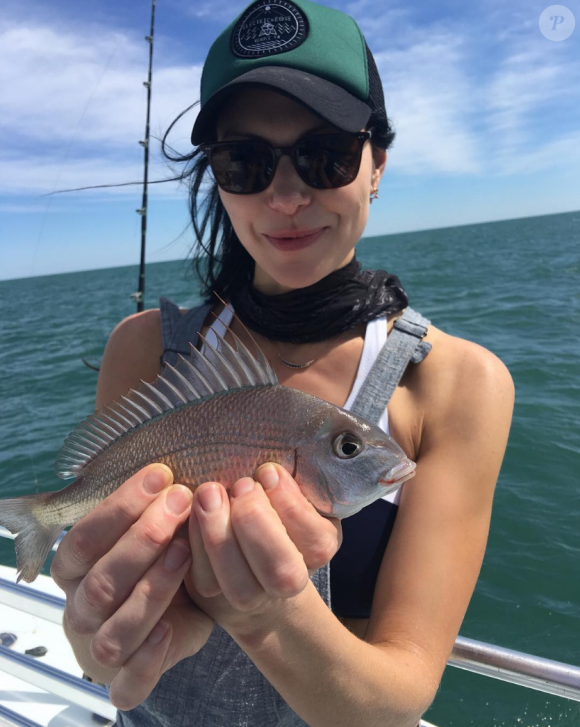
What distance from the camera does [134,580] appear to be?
1090 mm

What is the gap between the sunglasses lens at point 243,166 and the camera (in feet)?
5.24

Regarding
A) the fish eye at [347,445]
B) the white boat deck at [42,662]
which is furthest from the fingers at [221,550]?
the white boat deck at [42,662]

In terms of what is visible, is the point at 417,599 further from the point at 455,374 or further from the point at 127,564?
the point at 127,564

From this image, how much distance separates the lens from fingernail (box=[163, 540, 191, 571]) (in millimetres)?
1100

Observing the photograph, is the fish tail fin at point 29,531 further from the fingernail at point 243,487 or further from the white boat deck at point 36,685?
the white boat deck at point 36,685

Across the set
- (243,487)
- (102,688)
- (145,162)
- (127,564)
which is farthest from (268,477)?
(145,162)

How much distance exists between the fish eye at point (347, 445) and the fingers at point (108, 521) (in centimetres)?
43

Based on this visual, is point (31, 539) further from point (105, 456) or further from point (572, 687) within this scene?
point (572, 687)

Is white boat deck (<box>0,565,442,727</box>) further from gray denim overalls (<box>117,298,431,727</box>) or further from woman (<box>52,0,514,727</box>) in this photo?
gray denim overalls (<box>117,298,431,727</box>)

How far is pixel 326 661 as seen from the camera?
120cm

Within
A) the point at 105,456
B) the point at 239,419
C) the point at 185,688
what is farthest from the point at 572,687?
the point at 105,456

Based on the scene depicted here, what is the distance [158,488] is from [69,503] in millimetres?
484

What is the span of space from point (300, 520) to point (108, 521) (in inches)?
16.7

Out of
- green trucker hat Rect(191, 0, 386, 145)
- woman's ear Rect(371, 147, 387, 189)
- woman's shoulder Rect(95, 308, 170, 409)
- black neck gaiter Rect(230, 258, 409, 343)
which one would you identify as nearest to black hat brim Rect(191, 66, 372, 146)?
green trucker hat Rect(191, 0, 386, 145)
